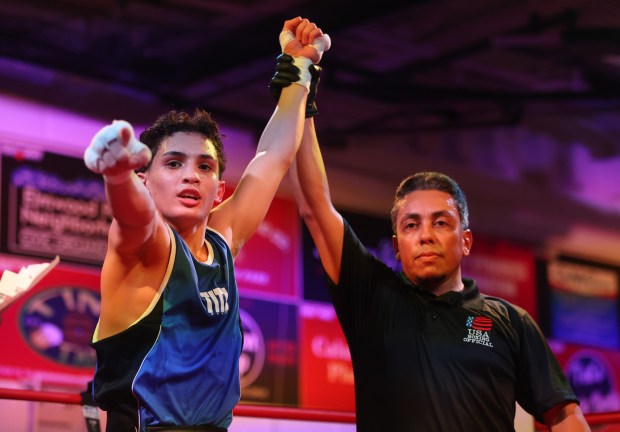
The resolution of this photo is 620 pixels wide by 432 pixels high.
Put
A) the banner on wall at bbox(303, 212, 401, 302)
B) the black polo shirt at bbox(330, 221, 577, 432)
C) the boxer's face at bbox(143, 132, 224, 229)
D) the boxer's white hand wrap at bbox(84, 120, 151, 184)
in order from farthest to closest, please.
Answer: the banner on wall at bbox(303, 212, 401, 302), the black polo shirt at bbox(330, 221, 577, 432), the boxer's face at bbox(143, 132, 224, 229), the boxer's white hand wrap at bbox(84, 120, 151, 184)

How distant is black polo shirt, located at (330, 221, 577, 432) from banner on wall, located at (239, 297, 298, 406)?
12.7 ft

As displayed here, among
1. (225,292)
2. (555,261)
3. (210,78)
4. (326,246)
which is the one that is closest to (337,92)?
(210,78)

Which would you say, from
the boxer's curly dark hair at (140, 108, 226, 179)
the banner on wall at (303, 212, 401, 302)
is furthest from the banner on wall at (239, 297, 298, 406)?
the boxer's curly dark hair at (140, 108, 226, 179)

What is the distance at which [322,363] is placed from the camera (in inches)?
285

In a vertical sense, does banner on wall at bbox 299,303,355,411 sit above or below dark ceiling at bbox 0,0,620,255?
below

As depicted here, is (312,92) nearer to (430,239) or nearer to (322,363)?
(430,239)

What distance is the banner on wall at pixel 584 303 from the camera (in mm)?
8891

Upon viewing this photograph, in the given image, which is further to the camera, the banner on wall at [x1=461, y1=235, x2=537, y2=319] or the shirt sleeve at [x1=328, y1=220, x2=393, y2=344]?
the banner on wall at [x1=461, y1=235, x2=537, y2=319]

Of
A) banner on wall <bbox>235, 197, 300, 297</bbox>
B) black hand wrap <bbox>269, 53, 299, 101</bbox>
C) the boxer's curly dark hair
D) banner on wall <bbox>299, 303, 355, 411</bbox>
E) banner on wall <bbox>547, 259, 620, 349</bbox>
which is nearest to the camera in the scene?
the boxer's curly dark hair

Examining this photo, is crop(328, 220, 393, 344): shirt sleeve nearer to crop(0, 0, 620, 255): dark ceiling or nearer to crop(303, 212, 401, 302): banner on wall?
crop(0, 0, 620, 255): dark ceiling

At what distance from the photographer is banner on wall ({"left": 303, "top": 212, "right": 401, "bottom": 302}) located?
7.33m

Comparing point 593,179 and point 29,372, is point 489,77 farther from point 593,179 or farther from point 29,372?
point 29,372

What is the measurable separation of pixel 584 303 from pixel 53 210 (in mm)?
5338

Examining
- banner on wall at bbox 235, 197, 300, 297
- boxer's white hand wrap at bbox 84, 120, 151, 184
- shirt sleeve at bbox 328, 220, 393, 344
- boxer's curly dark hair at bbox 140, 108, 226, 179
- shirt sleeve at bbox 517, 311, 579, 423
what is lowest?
shirt sleeve at bbox 517, 311, 579, 423
